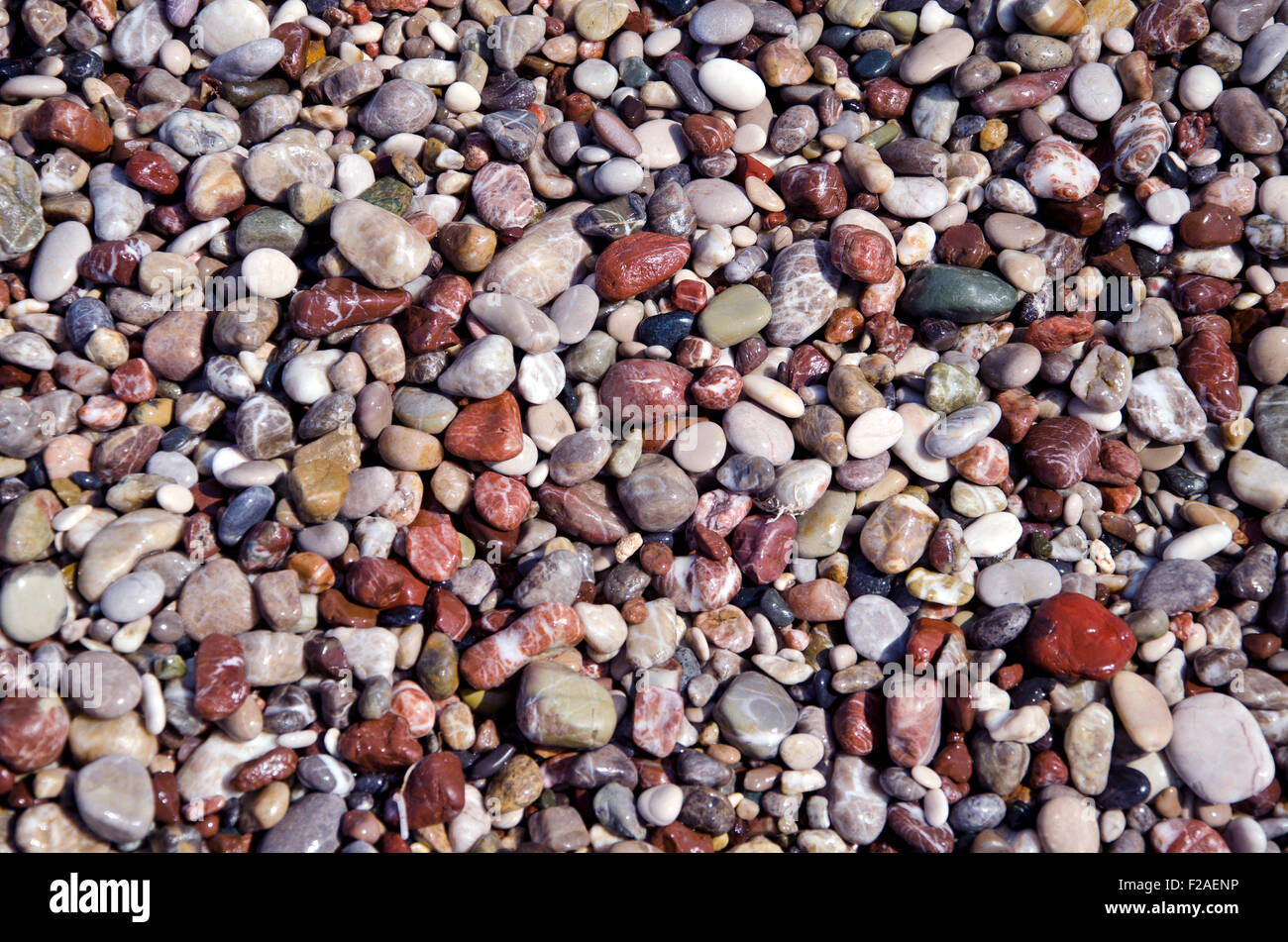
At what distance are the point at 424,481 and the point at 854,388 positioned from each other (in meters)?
1.40

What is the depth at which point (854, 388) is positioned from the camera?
2.80m

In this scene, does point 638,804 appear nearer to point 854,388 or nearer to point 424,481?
point 424,481

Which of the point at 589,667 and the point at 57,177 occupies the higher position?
the point at 57,177

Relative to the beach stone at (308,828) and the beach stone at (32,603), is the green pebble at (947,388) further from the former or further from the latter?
the beach stone at (32,603)

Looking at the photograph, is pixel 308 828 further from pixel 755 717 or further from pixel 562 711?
pixel 755 717

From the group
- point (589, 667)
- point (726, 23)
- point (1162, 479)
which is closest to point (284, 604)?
point (589, 667)

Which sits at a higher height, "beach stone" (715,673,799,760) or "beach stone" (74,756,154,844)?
"beach stone" (715,673,799,760)

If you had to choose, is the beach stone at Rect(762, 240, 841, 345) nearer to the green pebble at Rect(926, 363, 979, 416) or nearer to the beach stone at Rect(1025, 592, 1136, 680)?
the green pebble at Rect(926, 363, 979, 416)
